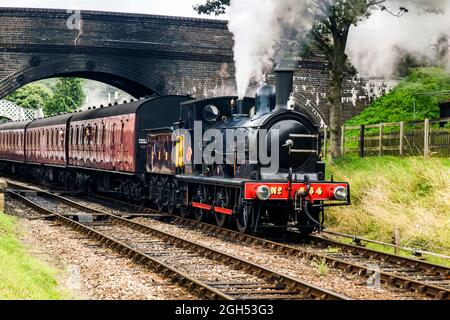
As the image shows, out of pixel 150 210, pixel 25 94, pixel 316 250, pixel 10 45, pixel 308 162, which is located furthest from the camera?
pixel 25 94

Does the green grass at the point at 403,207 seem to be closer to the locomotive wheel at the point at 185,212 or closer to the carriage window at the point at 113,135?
the locomotive wheel at the point at 185,212

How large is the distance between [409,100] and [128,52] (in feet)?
43.6

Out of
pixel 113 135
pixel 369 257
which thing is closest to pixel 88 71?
pixel 113 135

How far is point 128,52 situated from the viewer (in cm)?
3444

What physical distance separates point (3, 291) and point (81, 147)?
19047mm

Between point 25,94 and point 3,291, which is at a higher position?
point 25,94

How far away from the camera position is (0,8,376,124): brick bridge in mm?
33281

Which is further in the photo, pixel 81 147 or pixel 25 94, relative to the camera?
pixel 25 94

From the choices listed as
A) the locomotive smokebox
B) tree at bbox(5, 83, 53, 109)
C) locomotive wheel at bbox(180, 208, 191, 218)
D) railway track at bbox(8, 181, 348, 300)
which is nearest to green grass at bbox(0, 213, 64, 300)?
railway track at bbox(8, 181, 348, 300)

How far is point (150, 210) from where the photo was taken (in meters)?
20.0

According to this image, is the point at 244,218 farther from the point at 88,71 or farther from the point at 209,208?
the point at 88,71
